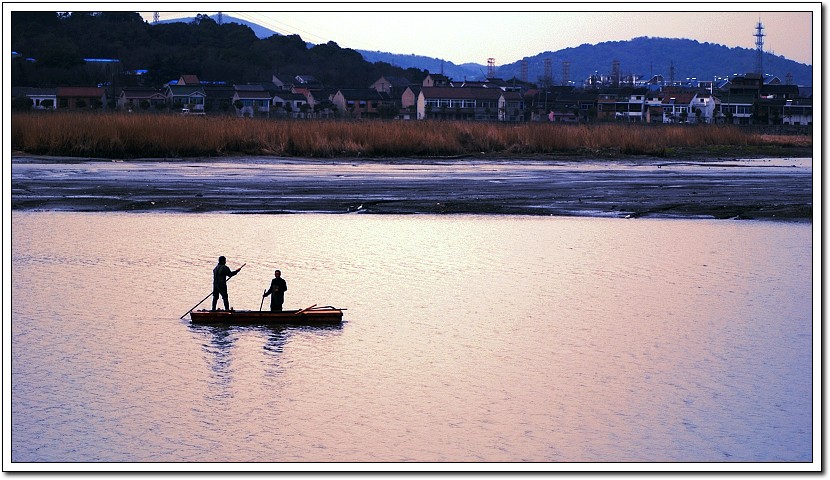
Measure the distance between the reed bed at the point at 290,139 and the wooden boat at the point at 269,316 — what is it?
2589 centimetres

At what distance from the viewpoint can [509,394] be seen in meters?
11.0

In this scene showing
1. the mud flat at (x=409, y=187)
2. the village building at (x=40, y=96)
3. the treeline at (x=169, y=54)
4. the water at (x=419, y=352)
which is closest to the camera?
the water at (x=419, y=352)

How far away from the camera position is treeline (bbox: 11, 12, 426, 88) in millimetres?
71625

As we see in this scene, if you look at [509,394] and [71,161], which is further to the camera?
[71,161]

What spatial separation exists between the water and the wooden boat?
0.18 meters

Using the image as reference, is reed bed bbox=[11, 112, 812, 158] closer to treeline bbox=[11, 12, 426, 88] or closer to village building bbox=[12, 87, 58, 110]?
village building bbox=[12, 87, 58, 110]

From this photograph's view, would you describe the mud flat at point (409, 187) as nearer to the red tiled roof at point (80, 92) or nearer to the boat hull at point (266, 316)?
the boat hull at point (266, 316)

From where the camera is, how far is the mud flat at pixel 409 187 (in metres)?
24.8

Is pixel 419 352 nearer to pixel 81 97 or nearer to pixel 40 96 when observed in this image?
pixel 40 96

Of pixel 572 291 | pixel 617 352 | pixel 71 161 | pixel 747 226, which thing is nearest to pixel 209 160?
pixel 71 161

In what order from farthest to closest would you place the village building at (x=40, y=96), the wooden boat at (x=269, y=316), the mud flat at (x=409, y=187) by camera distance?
the village building at (x=40, y=96)
the mud flat at (x=409, y=187)
the wooden boat at (x=269, y=316)

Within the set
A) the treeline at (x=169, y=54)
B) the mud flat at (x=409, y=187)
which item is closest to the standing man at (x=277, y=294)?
the mud flat at (x=409, y=187)
